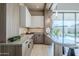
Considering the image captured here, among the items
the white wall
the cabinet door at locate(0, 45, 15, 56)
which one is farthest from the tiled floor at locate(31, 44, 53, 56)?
the cabinet door at locate(0, 45, 15, 56)

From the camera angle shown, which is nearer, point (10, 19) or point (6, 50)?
point (6, 50)

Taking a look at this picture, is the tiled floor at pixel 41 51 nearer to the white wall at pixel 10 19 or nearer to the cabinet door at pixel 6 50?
the white wall at pixel 10 19

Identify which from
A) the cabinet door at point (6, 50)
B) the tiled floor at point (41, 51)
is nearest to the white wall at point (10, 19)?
the cabinet door at point (6, 50)

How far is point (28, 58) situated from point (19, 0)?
16.9 inches

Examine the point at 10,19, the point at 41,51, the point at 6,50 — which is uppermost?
the point at 10,19

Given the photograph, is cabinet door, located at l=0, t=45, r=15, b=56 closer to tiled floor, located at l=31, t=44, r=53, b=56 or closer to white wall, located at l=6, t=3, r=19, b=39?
white wall, located at l=6, t=3, r=19, b=39

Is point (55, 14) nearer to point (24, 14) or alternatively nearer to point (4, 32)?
point (24, 14)

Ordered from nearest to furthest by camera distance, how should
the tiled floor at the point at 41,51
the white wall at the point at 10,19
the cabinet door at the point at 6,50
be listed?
the cabinet door at the point at 6,50 → the white wall at the point at 10,19 → the tiled floor at the point at 41,51

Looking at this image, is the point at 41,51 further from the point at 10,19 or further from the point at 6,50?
the point at 6,50

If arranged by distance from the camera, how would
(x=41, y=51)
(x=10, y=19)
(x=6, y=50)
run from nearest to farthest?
(x=6, y=50), (x=10, y=19), (x=41, y=51)

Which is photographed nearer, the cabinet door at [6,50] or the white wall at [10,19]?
the cabinet door at [6,50]

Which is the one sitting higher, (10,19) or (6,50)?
(10,19)

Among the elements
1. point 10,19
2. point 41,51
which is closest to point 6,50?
point 10,19

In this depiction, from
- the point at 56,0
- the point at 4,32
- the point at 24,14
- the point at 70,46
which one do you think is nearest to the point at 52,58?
the point at 56,0
